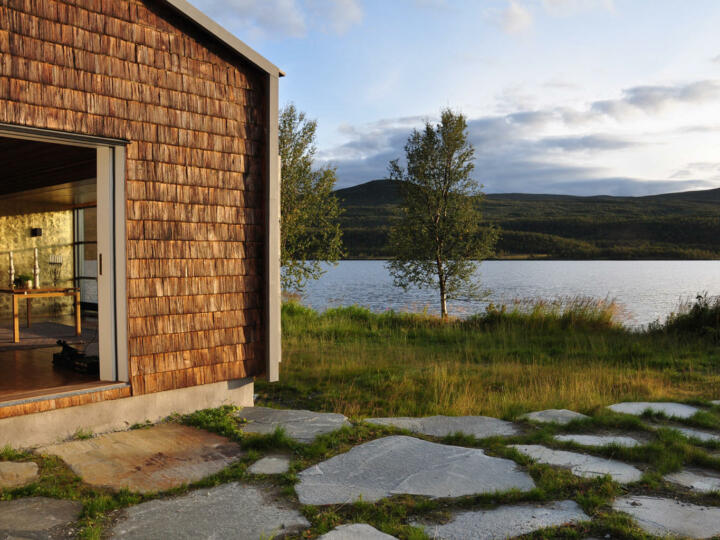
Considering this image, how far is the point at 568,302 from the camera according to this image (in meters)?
11.9

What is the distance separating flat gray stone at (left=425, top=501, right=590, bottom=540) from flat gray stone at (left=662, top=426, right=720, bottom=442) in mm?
1804

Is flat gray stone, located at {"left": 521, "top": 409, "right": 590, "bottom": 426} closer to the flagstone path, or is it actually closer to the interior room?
the flagstone path

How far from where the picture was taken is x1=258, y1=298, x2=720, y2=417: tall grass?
18.8ft

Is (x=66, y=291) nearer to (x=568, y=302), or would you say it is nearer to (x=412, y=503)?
(x=412, y=503)

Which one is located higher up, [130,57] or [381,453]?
[130,57]

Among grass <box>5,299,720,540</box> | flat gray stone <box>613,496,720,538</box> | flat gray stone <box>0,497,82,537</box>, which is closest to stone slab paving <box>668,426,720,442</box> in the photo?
grass <box>5,299,720,540</box>

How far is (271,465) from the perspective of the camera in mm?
3504

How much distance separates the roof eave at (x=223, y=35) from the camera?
4543 millimetres

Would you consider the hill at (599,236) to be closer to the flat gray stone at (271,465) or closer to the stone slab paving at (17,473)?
the flat gray stone at (271,465)

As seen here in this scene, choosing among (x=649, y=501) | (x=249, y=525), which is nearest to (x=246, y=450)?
(x=249, y=525)

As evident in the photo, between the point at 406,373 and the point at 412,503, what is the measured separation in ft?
13.2

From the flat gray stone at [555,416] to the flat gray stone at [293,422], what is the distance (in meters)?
1.64

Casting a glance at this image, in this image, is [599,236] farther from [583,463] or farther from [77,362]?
[77,362]

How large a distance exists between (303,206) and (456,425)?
12856 mm
